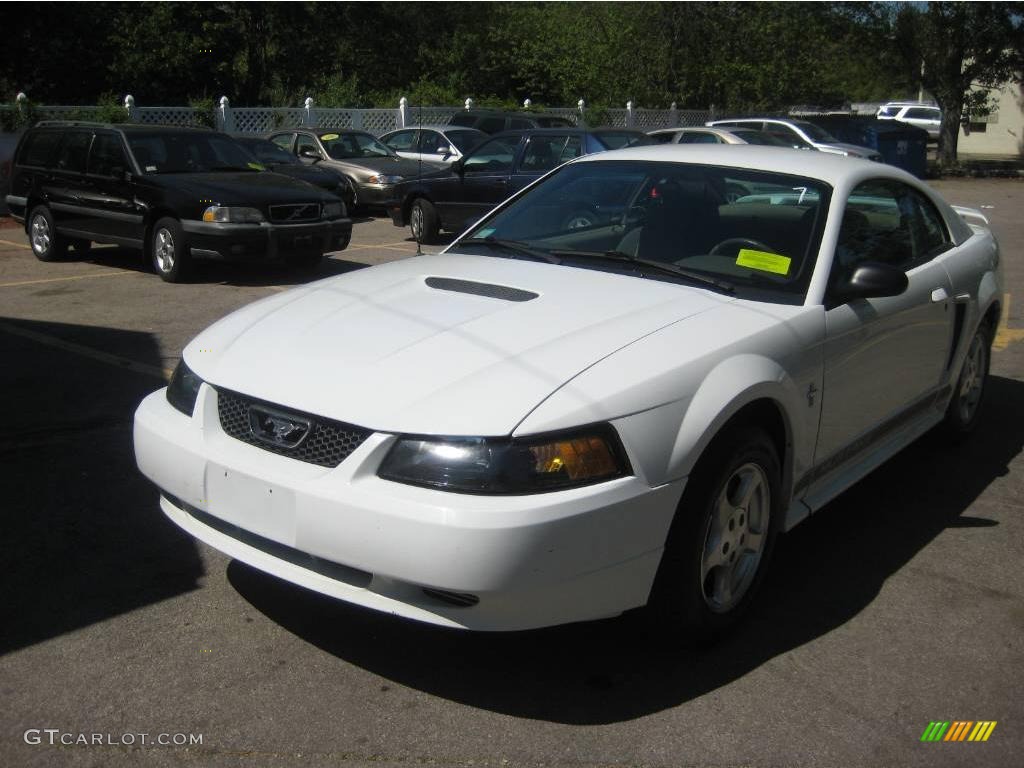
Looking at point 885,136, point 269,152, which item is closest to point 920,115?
point 885,136

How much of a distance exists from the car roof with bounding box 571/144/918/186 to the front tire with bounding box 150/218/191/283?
6.82m

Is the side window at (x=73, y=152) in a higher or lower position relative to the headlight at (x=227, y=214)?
higher

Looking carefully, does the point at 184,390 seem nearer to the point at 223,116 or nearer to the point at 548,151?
the point at 548,151

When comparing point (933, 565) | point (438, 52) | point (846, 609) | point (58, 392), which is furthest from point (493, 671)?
point (438, 52)

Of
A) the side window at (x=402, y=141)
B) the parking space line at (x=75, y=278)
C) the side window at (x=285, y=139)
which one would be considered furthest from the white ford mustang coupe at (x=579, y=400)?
the side window at (x=402, y=141)

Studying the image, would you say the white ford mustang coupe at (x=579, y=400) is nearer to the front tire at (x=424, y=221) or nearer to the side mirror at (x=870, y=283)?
the side mirror at (x=870, y=283)

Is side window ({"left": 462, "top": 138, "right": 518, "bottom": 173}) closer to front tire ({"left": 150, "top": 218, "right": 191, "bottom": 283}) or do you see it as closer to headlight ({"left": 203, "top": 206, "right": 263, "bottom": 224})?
headlight ({"left": 203, "top": 206, "right": 263, "bottom": 224})

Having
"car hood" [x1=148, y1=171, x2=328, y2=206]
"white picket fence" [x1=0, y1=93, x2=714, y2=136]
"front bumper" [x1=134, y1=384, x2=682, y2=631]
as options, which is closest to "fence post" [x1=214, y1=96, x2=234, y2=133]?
"white picket fence" [x1=0, y1=93, x2=714, y2=136]

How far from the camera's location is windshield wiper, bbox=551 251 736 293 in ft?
12.9

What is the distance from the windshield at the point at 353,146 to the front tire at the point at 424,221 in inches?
184

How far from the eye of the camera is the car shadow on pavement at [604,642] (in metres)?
3.26

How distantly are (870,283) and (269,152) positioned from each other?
47.3ft

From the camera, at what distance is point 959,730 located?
312 centimetres

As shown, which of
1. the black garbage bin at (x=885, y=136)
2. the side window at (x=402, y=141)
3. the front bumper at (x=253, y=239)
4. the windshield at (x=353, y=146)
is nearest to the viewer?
the front bumper at (x=253, y=239)
